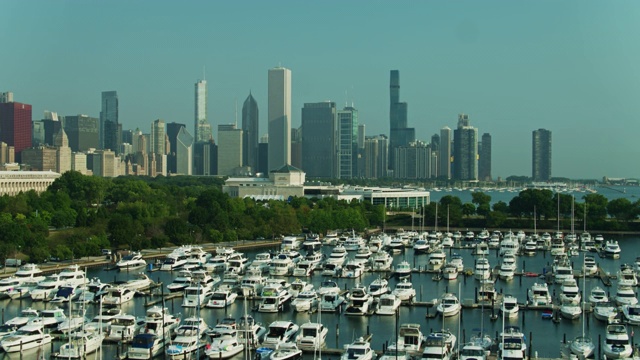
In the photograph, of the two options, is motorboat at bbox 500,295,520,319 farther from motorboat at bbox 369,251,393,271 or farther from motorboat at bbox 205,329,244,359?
motorboat at bbox 369,251,393,271

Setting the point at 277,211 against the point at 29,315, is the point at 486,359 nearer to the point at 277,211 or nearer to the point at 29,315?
the point at 29,315

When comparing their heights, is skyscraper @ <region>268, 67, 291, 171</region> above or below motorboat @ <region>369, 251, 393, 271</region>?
above

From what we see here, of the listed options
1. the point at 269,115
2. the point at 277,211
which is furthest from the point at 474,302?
the point at 269,115

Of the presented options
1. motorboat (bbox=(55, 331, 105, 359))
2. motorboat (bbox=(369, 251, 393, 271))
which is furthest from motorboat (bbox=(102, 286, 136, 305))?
motorboat (bbox=(369, 251, 393, 271))

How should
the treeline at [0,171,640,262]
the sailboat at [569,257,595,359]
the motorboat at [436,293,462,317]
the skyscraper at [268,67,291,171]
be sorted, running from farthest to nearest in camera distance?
the skyscraper at [268,67,291,171]
the treeline at [0,171,640,262]
the motorboat at [436,293,462,317]
the sailboat at [569,257,595,359]

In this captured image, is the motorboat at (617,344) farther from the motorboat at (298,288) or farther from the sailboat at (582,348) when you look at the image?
the motorboat at (298,288)

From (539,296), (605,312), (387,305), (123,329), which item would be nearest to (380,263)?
(539,296)
